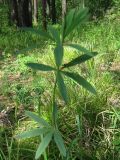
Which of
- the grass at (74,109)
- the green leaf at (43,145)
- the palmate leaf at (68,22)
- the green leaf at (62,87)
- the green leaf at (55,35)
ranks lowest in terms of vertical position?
the grass at (74,109)

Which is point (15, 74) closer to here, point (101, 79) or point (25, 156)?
point (101, 79)

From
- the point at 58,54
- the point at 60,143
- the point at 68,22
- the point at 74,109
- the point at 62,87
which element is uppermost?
the point at 68,22

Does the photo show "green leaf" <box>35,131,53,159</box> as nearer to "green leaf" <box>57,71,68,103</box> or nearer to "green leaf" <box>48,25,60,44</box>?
"green leaf" <box>57,71,68,103</box>

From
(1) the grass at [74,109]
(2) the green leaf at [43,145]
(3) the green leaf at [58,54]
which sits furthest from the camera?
(1) the grass at [74,109]

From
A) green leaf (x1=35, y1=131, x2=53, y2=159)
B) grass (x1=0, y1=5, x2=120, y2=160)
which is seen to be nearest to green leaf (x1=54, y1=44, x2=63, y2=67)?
green leaf (x1=35, y1=131, x2=53, y2=159)

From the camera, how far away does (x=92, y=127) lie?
10.0 feet

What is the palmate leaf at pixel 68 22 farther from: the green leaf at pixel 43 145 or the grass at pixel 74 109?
the grass at pixel 74 109

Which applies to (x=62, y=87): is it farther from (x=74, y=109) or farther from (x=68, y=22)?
(x=74, y=109)

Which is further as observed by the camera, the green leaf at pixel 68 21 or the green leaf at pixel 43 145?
the green leaf at pixel 43 145

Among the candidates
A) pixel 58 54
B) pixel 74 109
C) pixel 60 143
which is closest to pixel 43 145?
pixel 60 143

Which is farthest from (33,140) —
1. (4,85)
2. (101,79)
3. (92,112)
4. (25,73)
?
(25,73)

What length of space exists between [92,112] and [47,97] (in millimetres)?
573

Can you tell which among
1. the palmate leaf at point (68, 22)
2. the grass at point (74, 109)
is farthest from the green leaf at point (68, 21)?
the grass at point (74, 109)

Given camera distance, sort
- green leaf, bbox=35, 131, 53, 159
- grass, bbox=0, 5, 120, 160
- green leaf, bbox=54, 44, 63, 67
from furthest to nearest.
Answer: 1. grass, bbox=0, 5, 120, 160
2. green leaf, bbox=35, 131, 53, 159
3. green leaf, bbox=54, 44, 63, 67
